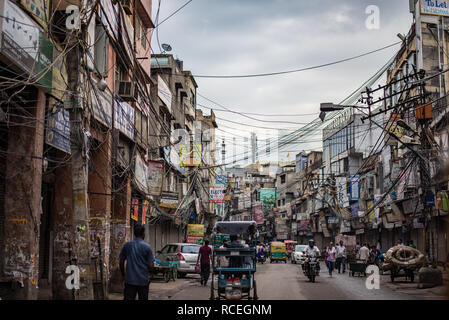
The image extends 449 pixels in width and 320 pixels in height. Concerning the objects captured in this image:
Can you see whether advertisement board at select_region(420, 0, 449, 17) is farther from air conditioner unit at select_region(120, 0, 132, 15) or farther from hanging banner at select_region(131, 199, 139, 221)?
hanging banner at select_region(131, 199, 139, 221)

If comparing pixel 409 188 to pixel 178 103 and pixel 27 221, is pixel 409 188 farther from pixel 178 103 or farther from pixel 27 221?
pixel 27 221

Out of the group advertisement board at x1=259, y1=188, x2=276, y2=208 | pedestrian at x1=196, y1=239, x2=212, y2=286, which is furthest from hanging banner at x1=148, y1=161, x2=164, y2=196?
advertisement board at x1=259, y1=188, x2=276, y2=208

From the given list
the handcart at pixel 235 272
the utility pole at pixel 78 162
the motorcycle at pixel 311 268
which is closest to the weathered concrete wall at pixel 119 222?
the handcart at pixel 235 272

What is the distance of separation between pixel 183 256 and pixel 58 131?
46.4 feet

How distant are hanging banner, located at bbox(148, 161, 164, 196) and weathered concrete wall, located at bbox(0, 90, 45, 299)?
11878 millimetres

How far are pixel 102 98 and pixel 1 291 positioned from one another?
6.95 meters

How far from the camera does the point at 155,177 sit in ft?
80.7

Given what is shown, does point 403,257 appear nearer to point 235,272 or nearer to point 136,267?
point 235,272

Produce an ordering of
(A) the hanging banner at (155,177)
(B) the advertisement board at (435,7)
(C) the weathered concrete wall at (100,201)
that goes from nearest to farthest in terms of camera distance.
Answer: (C) the weathered concrete wall at (100,201) → (A) the hanging banner at (155,177) → (B) the advertisement board at (435,7)

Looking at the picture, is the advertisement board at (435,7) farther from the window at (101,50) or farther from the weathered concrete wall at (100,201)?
the weathered concrete wall at (100,201)

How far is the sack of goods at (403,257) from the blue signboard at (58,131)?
1464cm

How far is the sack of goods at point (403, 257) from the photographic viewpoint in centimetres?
2195

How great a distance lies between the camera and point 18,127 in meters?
12.4
